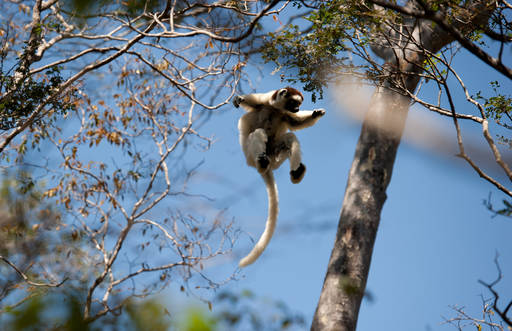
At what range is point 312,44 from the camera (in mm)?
4980

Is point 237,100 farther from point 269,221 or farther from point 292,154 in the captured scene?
point 269,221

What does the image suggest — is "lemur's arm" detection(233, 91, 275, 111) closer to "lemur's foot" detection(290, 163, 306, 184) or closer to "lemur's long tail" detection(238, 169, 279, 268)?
"lemur's long tail" detection(238, 169, 279, 268)

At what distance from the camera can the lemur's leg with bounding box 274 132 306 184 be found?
5.27m

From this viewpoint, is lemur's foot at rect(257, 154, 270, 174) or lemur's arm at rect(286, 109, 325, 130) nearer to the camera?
lemur's foot at rect(257, 154, 270, 174)

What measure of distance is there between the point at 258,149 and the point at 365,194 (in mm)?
1673

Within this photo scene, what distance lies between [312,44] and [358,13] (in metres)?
0.61

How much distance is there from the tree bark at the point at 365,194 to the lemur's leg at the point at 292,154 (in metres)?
1.17

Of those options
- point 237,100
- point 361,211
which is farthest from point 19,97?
point 361,211

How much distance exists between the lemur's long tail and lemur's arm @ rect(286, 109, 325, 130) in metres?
0.63

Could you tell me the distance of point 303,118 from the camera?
19.1 ft

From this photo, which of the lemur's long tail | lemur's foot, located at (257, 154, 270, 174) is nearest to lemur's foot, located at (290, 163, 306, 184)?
lemur's foot, located at (257, 154, 270, 174)

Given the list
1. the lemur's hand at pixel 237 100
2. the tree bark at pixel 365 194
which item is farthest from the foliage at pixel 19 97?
the tree bark at pixel 365 194

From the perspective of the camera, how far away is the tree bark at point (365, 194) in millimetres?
5367

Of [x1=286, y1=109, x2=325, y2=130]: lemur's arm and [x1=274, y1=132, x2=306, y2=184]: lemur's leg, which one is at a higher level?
[x1=286, y1=109, x2=325, y2=130]: lemur's arm
